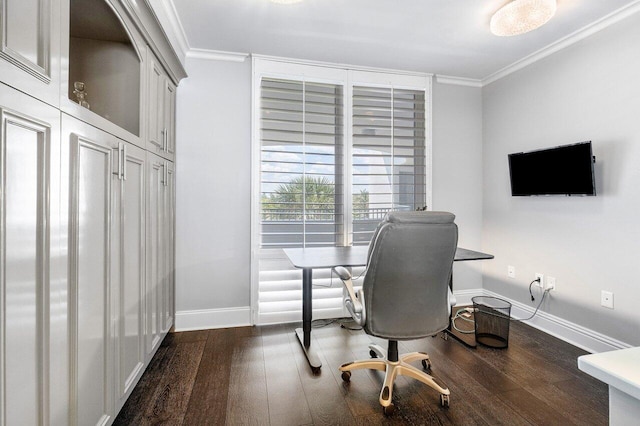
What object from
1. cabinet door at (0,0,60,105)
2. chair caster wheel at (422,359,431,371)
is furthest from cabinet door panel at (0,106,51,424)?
chair caster wheel at (422,359,431,371)

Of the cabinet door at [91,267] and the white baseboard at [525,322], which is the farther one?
the white baseboard at [525,322]

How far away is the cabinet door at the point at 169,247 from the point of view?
245cm

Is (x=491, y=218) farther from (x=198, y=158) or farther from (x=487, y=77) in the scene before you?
(x=198, y=158)

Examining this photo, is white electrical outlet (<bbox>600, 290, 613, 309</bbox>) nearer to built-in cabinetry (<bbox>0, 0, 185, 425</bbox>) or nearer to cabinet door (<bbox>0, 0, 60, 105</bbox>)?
built-in cabinetry (<bbox>0, 0, 185, 425</bbox>)

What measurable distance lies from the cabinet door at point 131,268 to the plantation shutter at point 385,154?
6.41 feet

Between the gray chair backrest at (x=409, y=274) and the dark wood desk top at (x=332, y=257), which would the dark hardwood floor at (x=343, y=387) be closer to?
the gray chair backrest at (x=409, y=274)

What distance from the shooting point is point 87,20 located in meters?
1.68

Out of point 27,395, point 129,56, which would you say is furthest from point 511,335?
point 129,56

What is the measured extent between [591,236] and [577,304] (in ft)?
1.90

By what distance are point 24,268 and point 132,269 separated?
846 millimetres

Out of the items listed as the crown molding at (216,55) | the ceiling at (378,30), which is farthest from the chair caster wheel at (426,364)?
the crown molding at (216,55)

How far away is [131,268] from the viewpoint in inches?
68.8

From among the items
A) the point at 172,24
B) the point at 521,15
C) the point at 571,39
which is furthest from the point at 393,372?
the point at 571,39

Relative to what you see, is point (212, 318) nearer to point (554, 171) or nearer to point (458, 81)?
point (554, 171)
